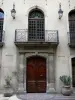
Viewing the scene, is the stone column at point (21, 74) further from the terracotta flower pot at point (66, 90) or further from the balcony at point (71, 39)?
the balcony at point (71, 39)

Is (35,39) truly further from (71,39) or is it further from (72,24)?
(72,24)

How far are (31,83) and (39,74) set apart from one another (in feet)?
3.04

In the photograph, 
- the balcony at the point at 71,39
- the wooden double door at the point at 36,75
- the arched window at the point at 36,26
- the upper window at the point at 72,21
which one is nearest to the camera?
the balcony at the point at 71,39

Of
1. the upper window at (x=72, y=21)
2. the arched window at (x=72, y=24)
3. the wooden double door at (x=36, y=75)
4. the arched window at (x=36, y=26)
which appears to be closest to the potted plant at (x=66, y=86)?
the wooden double door at (x=36, y=75)

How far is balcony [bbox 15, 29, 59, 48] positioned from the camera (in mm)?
13750

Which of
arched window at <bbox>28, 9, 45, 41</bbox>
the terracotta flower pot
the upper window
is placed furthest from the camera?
the upper window

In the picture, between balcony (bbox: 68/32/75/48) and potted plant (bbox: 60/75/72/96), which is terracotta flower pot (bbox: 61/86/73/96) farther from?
balcony (bbox: 68/32/75/48)

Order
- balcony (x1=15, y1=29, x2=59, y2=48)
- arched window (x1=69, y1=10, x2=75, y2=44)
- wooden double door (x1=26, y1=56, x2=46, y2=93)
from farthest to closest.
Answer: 1. arched window (x1=69, y1=10, x2=75, y2=44)
2. wooden double door (x1=26, y1=56, x2=46, y2=93)
3. balcony (x1=15, y1=29, x2=59, y2=48)

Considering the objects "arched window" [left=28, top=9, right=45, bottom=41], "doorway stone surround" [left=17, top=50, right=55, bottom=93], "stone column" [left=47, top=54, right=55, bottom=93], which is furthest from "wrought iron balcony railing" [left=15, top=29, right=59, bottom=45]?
"stone column" [left=47, top=54, right=55, bottom=93]

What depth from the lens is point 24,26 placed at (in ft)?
48.2

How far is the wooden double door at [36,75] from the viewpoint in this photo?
14180mm

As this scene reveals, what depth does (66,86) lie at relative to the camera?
12953 mm

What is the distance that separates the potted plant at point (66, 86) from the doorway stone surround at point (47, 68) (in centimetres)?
84

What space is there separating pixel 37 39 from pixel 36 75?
2826 mm
